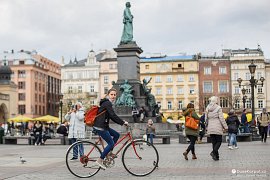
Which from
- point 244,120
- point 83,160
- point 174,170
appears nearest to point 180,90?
point 244,120

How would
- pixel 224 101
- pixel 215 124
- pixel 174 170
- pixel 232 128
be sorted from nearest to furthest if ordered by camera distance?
pixel 174 170 < pixel 215 124 < pixel 232 128 < pixel 224 101

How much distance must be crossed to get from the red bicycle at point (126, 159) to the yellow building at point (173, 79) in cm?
9427

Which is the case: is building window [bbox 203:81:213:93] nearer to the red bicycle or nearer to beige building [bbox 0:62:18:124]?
beige building [bbox 0:62:18:124]

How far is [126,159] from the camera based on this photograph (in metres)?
11.9

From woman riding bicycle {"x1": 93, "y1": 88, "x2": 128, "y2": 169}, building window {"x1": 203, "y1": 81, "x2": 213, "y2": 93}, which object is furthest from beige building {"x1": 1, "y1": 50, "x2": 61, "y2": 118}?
woman riding bicycle {"x1": 93, "y1": 88, "x2": 128, "y2": 169}

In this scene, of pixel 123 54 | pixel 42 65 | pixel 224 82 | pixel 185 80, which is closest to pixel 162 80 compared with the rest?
pixel 185 80

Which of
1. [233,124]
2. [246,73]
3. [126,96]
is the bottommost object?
[233,124]

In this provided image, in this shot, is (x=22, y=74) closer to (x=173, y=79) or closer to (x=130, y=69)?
Answer: (x=173, y=79)

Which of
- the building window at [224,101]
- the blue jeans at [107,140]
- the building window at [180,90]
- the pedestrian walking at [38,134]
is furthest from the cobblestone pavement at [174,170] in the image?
the building window at [180,90]

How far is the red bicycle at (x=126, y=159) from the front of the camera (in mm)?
11812

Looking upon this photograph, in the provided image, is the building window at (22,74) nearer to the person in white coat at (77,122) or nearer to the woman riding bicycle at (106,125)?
the person in white coat at (77,122)

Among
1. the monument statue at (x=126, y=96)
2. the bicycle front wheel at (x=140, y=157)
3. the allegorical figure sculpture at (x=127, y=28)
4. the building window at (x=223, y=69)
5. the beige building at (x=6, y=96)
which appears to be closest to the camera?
the bicycle front wheel at (x=140, y=157)

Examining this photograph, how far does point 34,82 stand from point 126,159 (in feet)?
364

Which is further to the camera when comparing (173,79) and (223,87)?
(173,79)
